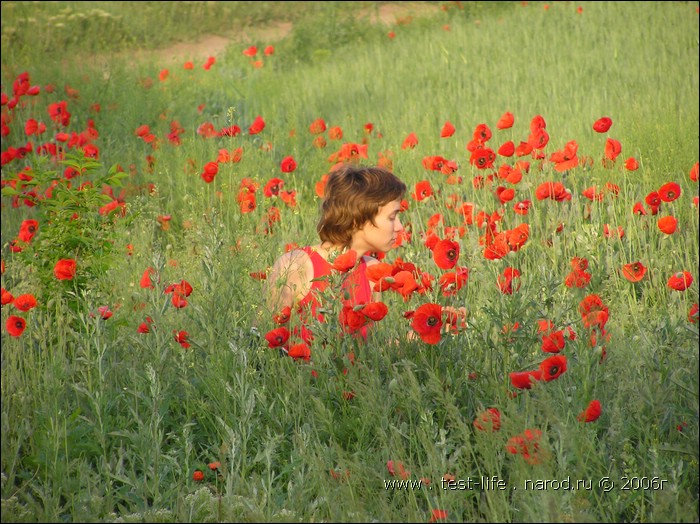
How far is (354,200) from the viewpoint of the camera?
331 centimetres

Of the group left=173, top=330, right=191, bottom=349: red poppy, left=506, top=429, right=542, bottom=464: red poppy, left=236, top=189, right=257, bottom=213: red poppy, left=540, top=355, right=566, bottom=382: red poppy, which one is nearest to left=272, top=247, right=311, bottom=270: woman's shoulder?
left=236, top=189, right=257, bottom=213: red poppy

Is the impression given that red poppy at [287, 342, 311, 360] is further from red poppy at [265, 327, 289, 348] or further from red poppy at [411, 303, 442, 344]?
red poppy at [411, 303, 442, 344]

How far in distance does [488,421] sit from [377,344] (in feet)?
2.11

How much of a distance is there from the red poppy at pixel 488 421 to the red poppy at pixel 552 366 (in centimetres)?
15

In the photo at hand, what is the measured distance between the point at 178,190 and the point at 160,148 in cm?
76

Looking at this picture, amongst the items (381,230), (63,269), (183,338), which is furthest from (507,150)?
(63,269)

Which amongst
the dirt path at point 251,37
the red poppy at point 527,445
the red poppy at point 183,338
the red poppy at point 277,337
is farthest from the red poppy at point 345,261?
the dirt path at point 251,37

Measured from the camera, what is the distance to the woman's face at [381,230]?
3.32 m

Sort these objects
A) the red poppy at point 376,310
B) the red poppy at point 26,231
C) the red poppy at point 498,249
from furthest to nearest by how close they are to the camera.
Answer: the red poppy at point 26,231, the red poppy at point 498,249, the red poppy at point 376,310

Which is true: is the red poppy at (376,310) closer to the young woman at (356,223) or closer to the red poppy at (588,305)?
the red poppy at (588,305)

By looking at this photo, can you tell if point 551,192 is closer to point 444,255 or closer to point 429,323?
point 444,255

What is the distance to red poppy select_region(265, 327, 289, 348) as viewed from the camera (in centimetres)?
243

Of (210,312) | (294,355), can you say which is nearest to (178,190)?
(210,312)

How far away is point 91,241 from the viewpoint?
10.4 feet
